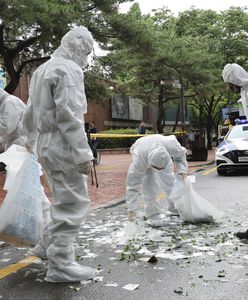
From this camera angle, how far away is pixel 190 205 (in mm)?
6500

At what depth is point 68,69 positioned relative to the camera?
3.99m

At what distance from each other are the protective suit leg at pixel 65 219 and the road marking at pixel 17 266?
0.58 meters

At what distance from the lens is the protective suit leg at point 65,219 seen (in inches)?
159

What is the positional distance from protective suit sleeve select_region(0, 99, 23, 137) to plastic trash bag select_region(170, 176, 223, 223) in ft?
7.49

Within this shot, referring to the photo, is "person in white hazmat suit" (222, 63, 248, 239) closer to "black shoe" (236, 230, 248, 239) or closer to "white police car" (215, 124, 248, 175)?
"black shoe" (236, 230, 248, 239)

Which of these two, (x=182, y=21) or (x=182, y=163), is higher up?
(x=182, y=21)

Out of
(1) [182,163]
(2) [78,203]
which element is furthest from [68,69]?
(1) [182,163]

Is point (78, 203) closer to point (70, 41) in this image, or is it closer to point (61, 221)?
point (61, 221)

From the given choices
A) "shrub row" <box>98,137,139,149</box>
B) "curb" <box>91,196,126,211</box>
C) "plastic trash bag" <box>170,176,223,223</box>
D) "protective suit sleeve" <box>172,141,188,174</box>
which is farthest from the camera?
"shrub row" <box>98,137,139,149</box>

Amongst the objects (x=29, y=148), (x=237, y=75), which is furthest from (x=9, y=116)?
(x=237, y=75)

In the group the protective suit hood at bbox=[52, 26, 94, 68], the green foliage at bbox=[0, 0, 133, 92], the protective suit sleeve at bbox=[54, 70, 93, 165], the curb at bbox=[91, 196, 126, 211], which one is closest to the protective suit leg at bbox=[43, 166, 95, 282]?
the protective suit sleeve at bbox=[54, 70, 93, 165]

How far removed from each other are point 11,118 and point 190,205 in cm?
257

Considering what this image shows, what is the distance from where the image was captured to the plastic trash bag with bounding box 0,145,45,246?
4.39 meters

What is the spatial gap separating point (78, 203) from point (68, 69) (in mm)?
1096
